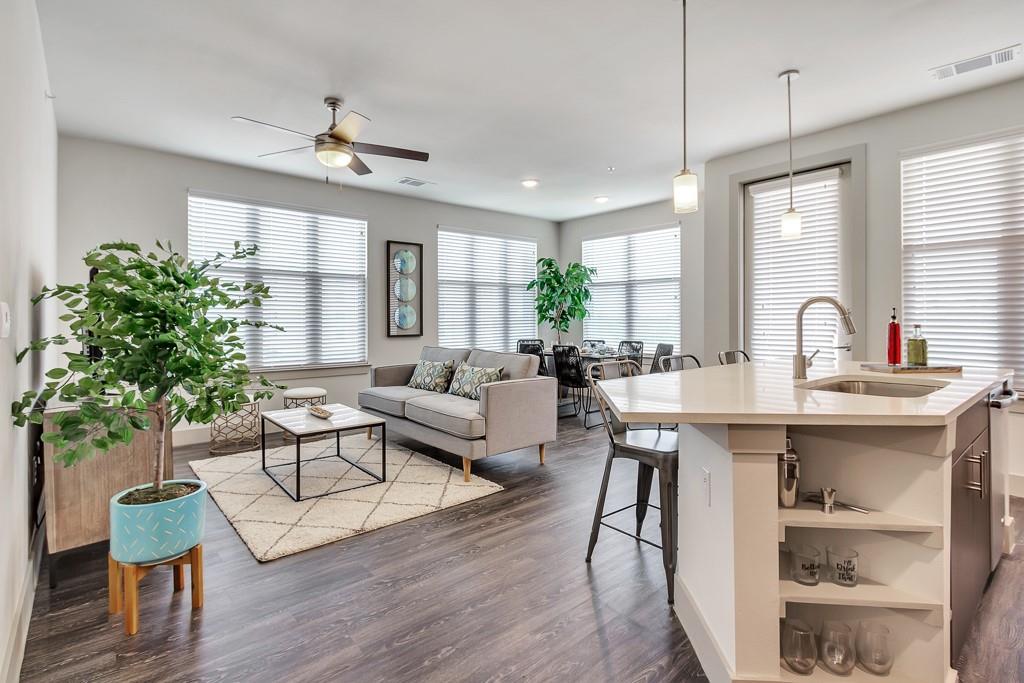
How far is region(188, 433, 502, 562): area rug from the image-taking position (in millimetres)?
2984

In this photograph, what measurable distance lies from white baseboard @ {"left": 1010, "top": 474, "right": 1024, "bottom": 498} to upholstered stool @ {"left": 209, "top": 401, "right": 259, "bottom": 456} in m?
5.95

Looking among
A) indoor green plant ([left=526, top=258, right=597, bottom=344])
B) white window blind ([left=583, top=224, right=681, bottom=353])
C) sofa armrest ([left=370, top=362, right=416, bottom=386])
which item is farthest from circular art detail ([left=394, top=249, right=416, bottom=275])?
white window blind ([left=583, top=224, right=681, bottom=353])

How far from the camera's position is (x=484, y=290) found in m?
7.57

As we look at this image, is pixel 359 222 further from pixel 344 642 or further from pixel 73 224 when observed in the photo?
pixel 344 642

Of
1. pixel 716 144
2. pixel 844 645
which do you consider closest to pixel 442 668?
pixel 844 645

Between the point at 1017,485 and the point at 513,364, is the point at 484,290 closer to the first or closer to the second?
the point at 513,364

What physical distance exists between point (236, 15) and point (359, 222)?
142 inches

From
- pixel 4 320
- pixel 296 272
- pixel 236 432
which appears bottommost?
pixel 236 432

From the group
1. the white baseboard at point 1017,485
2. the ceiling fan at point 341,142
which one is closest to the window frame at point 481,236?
the ceiling fan at point 341,142

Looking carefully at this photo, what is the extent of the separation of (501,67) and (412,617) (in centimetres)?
305

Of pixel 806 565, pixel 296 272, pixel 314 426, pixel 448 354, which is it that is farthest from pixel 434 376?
pixel 806 565

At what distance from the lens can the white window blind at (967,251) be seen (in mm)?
3553

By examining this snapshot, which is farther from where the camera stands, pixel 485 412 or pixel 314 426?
pixel 485 412

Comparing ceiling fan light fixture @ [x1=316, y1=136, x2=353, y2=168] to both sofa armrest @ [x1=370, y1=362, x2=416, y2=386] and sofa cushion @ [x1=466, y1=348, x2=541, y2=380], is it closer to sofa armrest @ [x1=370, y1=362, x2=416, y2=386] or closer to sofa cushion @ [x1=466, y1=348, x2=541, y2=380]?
sofa cushion @ [x1=466, y1=348, x2=541, y2=380]
